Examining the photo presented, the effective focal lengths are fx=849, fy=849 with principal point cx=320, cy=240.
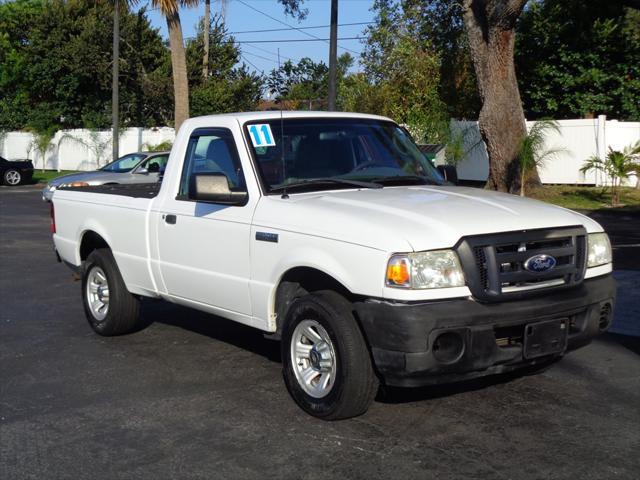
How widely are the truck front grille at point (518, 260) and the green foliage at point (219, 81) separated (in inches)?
1501

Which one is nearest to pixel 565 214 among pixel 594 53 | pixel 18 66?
pixel 594 53

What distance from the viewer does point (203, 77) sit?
44.3 m

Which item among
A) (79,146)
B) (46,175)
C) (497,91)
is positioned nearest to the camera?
(497,91)

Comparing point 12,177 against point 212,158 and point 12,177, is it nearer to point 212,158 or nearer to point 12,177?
point 12,177

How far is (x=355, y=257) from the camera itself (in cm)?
491

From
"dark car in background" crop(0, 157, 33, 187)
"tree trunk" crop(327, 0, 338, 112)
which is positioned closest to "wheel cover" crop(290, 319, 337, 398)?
"tree trunk" crop(327, 0, 338, 112)

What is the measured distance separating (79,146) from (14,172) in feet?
28.2

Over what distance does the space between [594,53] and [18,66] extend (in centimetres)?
3094

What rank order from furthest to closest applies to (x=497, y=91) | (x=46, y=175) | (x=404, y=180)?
1. (x=46, y=175)
2. (x=497, y=91)
3. (x=404, y=180)

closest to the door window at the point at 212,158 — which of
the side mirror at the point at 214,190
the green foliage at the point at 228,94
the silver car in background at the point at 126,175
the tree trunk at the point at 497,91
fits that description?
the side mirror at the point at 214,190

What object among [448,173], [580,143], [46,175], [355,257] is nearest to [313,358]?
[355,257]

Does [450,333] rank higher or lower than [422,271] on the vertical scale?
lower

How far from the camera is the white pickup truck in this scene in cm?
475

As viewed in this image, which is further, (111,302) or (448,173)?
(111,302)
